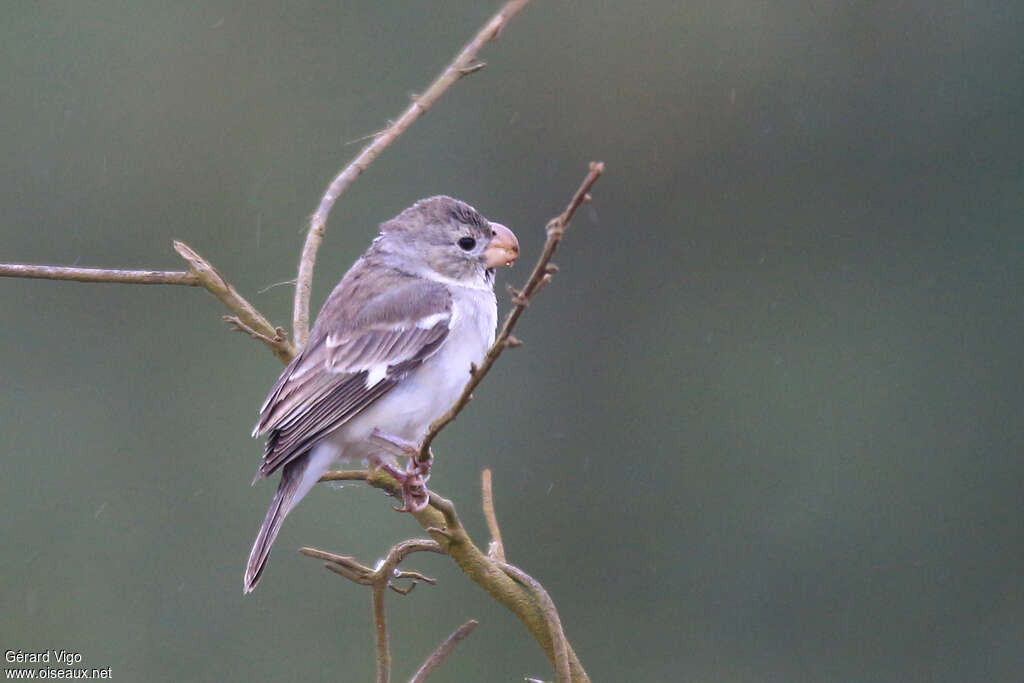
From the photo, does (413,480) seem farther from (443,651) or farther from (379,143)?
(379,143)

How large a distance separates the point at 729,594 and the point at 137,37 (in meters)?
6.69

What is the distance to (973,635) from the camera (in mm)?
11852

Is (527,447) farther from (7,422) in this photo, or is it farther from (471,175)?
(7,422)

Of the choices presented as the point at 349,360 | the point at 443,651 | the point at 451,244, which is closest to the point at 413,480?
the point at 443,651

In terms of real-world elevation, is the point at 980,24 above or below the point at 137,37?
above

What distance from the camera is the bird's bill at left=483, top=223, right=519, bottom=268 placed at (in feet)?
16.4

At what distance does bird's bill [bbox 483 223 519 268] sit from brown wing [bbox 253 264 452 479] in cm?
21

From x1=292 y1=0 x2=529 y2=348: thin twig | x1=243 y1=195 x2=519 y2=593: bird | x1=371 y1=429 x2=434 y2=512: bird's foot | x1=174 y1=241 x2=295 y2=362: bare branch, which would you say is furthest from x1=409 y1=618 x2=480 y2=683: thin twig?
x1=292 y1=0 x2=529 y2=348: thin twig

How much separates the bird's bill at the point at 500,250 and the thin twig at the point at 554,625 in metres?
1.78

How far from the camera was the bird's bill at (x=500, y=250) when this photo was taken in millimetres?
4984

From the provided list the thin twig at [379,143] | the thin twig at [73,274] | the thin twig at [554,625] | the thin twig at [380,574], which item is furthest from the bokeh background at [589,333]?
the thin twig at [554,625]

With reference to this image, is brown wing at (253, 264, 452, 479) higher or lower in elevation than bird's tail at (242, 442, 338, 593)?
higher

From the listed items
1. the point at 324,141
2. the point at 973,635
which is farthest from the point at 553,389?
the point at 973,635

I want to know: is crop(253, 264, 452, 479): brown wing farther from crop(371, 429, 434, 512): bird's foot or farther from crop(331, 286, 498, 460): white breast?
crop(371, 429, 434, 512): bird's foot
